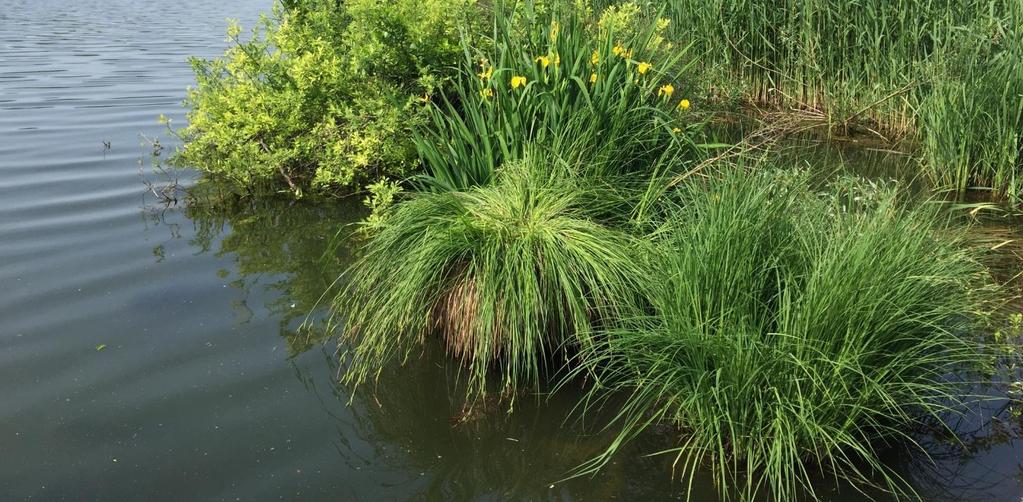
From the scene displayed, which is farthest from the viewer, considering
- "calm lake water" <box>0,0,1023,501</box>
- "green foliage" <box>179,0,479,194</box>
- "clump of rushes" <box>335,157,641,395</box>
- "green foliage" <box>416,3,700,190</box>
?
"green foliage" <box>179,0,479,194</box>

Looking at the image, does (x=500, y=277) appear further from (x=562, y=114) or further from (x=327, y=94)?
(x=327, y=94)

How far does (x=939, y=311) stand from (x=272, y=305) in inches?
139

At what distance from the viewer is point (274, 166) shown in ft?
22.1

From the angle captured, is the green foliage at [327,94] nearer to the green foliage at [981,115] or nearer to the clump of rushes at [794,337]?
the clump of rushes at [794,337]

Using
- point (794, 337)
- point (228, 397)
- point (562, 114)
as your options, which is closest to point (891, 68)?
point (562, 114)

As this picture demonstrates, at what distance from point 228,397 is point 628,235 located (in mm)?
2090

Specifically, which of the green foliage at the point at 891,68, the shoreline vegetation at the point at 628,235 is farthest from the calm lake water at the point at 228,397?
the green foliage at the point at 891,68

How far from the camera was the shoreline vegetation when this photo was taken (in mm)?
3494

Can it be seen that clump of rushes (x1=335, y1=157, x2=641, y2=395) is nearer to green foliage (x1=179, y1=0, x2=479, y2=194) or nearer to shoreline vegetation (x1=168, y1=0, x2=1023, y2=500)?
shoreline vegetation (x1=168, y1=0, x2=1023, y2=500)

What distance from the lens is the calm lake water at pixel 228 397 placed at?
3.63 metres

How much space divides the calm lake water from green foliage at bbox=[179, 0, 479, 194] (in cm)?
Answer: 42

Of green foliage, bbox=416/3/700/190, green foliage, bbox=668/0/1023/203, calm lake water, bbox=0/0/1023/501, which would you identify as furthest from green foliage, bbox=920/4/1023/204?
green foliage, bbox=416/3/700/190

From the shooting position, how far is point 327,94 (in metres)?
6.73

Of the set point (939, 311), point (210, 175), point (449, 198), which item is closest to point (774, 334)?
point (939, 311)
